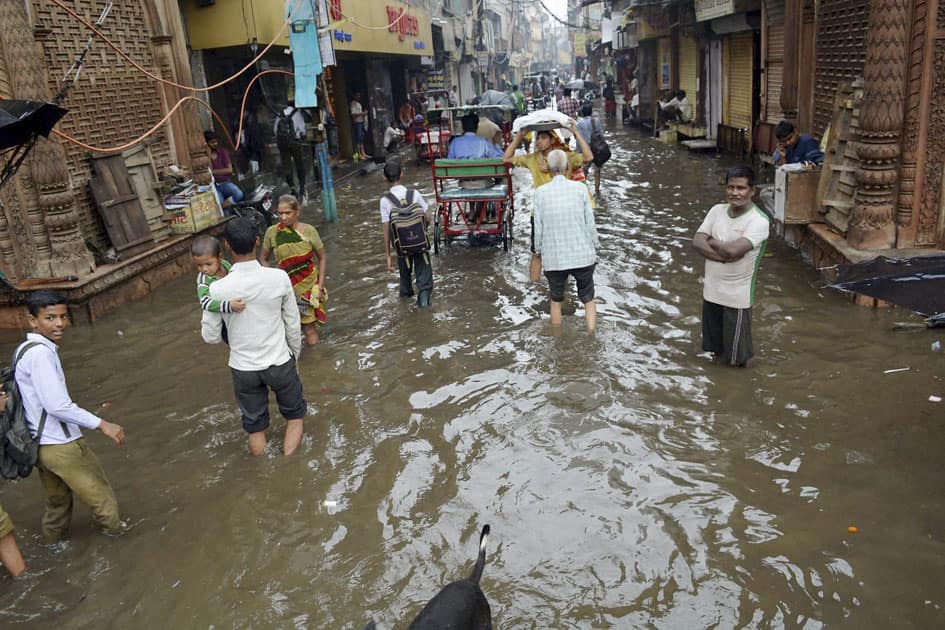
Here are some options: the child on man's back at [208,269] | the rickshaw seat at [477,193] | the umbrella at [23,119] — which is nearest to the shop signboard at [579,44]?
the rickshaw seat at [477,193]

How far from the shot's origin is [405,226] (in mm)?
7258

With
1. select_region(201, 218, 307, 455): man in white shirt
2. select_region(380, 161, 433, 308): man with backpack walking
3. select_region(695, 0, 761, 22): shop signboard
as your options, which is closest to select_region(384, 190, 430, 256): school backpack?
select_region(380, 161, 433, 308): man with backpack walking

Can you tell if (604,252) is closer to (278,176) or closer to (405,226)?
(405,226)

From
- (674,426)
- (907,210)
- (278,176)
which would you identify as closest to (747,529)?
(674,426)

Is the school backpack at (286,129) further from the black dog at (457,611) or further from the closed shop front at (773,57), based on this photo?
the black dog at (457,611)

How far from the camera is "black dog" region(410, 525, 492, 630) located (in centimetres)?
264

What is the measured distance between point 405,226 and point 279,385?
115 inches

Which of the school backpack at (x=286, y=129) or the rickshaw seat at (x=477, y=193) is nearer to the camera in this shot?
the rickshaw seat at (x=477, y=193)

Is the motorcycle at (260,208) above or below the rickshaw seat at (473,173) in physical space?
below

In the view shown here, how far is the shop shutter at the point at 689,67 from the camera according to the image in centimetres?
2162

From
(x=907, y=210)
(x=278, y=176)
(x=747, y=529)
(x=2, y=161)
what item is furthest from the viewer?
(x=278, y=176)

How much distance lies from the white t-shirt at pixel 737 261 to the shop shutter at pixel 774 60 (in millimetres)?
9929

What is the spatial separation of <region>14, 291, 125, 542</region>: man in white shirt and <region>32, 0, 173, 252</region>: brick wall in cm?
579

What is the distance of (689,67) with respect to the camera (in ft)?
75.2
